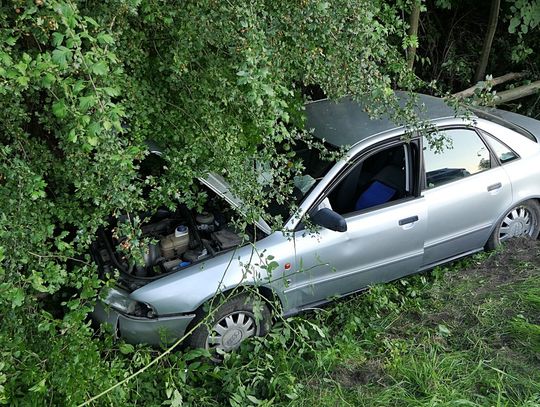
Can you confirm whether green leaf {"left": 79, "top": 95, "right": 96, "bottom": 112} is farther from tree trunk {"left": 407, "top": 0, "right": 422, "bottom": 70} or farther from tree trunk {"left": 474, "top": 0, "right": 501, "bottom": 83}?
tree trunk {"left": 474, "top": 0, "right": 501, "bottom": 83}

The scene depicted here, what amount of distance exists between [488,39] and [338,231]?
446 centimetres

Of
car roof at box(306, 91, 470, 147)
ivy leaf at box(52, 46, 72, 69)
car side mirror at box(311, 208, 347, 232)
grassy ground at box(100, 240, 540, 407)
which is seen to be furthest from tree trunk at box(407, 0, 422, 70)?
ivy leaf at box(52, 46, 72, 69)

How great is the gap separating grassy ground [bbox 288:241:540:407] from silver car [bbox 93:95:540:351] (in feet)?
0.89

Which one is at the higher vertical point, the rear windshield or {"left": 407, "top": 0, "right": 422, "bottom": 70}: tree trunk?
{"left": 407, "top": 0, "right": 422, "bottom": 70}: tree trunk

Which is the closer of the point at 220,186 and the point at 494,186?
the point at 220,186

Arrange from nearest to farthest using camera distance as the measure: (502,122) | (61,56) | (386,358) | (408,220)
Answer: (61,56) → (386,358) → (408,220) → (502,122)

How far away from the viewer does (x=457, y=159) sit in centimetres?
457

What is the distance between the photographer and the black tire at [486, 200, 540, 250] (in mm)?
4965

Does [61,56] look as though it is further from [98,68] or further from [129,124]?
[129,124]

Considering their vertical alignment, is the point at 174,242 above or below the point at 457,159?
below

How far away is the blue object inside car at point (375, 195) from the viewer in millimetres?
4473

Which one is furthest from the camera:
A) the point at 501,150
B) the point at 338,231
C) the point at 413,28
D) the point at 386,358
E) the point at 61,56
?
Answer: the point at 413,28

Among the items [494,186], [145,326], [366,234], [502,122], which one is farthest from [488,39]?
[145,326]

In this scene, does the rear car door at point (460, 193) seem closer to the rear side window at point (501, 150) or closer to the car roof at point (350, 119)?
the rear side window at point (501, 150)
